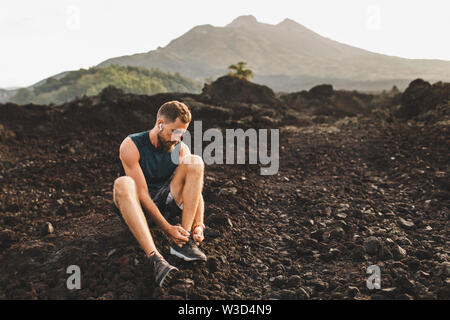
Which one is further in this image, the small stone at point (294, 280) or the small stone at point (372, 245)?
the small stone at point (372, 245)

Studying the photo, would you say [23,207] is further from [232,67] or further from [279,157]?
[232,67]

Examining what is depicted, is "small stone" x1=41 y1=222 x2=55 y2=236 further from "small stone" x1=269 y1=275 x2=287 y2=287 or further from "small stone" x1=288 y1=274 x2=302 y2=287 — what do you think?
"small stone" x1=288 y1=274 x2=302 y2=287

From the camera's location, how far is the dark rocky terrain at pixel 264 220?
277 cm

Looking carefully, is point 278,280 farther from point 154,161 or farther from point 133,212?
point 154,161

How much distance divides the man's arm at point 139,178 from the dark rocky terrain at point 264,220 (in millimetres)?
431

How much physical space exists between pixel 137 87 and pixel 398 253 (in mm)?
48868

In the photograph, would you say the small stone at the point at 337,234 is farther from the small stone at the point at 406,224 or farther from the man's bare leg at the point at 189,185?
the man's bare leg at the point at 189,185

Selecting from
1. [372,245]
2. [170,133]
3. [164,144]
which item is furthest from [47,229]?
[372,245]

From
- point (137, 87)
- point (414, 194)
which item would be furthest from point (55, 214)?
point (137, 87)

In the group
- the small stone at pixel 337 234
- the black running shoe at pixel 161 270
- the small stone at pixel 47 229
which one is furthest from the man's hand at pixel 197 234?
the small stone at pixel 47 229

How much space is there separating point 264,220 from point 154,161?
1788 mm

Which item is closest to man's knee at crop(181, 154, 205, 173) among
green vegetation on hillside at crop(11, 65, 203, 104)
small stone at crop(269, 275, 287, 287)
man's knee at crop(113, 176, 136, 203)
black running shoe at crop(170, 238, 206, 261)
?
man's knee at crop(113, 176, 136, 203)

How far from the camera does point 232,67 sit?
72.0 ft

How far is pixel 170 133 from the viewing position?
2.88 m
